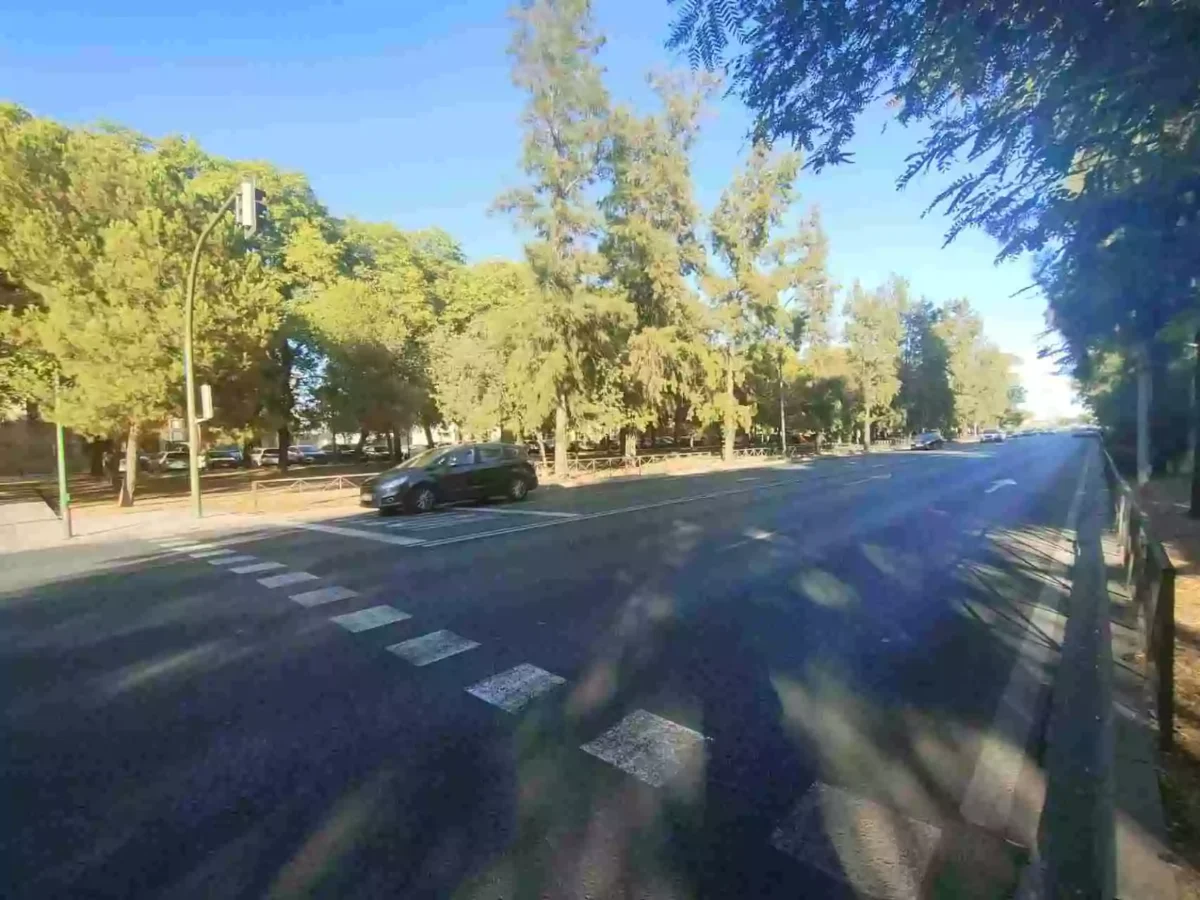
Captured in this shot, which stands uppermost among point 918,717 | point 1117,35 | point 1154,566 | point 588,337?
point 588,337

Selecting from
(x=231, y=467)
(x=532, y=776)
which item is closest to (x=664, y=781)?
(x=532, y=776)

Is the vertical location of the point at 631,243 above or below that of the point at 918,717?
above

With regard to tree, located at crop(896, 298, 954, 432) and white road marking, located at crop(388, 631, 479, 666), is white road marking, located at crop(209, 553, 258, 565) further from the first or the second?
tree, located at crop(896, 298, 954, 432)

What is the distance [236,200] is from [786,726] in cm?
1348

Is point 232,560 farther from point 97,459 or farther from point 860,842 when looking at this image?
point 97,459

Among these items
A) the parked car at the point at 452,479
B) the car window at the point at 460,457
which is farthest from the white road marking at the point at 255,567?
the car window at the point at 460,457

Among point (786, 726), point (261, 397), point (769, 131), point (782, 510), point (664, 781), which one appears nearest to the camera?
point (664, 781)

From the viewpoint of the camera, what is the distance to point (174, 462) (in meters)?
46.8

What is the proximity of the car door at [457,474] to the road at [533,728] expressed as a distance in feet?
23.2

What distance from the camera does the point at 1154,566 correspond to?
4.66 m

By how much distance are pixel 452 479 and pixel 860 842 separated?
14009 mm

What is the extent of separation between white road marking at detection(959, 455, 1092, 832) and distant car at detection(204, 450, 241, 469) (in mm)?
50074

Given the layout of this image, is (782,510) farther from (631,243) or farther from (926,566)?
(631,243)

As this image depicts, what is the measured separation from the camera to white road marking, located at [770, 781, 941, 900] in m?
2.63
